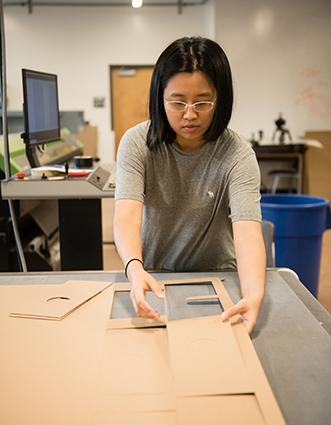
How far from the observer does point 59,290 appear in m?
0.95

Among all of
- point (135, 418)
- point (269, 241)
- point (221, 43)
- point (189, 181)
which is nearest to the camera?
point (135, 418)

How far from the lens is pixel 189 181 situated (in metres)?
1.13

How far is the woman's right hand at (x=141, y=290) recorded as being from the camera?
792 millimetres

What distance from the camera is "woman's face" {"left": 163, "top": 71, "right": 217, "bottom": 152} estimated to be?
3.20 ft

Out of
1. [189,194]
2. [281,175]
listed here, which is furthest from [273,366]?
[281,175]

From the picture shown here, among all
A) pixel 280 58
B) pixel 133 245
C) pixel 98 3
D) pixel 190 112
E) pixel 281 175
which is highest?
pixel 98 3

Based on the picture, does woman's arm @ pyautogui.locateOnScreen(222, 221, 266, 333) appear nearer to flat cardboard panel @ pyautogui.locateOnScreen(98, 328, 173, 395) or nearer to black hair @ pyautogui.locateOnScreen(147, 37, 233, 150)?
flat cardboard panel @ pyautogui.locateOnScreen(98, 328, 173, 395)

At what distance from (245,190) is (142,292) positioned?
0.38 metres

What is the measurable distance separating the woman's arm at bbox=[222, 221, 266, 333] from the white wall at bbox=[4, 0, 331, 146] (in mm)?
4457

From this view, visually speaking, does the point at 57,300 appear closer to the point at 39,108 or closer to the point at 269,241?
the point at 269,241

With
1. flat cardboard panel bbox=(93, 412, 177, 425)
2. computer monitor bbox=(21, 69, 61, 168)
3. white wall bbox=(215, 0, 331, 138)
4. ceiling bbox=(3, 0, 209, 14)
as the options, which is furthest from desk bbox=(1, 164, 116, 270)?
ceiling bbox=(3, 0, 209, 14)

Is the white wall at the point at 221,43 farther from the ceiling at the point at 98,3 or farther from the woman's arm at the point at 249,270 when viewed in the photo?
the woman's arm at the point at 249,270

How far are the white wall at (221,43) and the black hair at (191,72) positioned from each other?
4320 mm

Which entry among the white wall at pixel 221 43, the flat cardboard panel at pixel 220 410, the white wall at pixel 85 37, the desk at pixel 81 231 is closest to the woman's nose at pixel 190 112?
the flat cardboard panel at pixel 220 410
